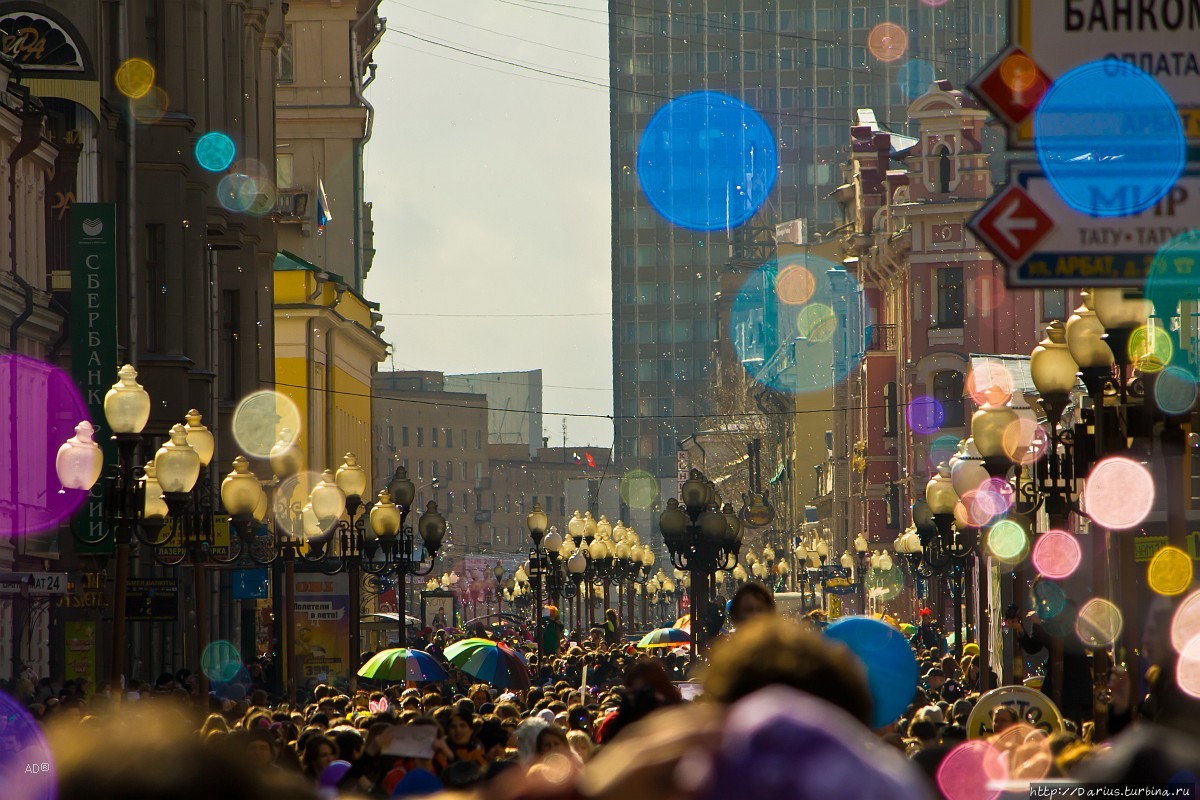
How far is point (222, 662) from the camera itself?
117 feet

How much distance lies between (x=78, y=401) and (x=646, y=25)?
169357 mm

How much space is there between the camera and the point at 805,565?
7300 cm

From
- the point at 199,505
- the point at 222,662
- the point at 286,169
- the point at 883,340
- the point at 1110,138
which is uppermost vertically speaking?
the point at 286,169

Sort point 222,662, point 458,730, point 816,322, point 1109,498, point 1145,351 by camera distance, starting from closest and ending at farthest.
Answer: point 458,730 < point 1145,351 < point 1109,498 < point 222,662 < point 816,322

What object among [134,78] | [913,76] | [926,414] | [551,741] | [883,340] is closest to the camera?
[551,741]

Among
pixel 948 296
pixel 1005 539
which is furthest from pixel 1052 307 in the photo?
pixel 1005 539

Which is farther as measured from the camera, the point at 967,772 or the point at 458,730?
the point at 458,730

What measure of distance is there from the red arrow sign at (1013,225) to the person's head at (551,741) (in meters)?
3.26

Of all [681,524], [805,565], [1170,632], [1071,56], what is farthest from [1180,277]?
[805,565]

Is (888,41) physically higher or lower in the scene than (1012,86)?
higher

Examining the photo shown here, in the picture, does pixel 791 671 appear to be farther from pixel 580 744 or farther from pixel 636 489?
pixel 636 489

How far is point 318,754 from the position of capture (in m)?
10.7

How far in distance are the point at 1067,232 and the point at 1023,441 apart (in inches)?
511

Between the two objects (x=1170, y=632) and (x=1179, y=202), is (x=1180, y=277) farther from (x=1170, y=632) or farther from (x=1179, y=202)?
(x=1170, y=632)
